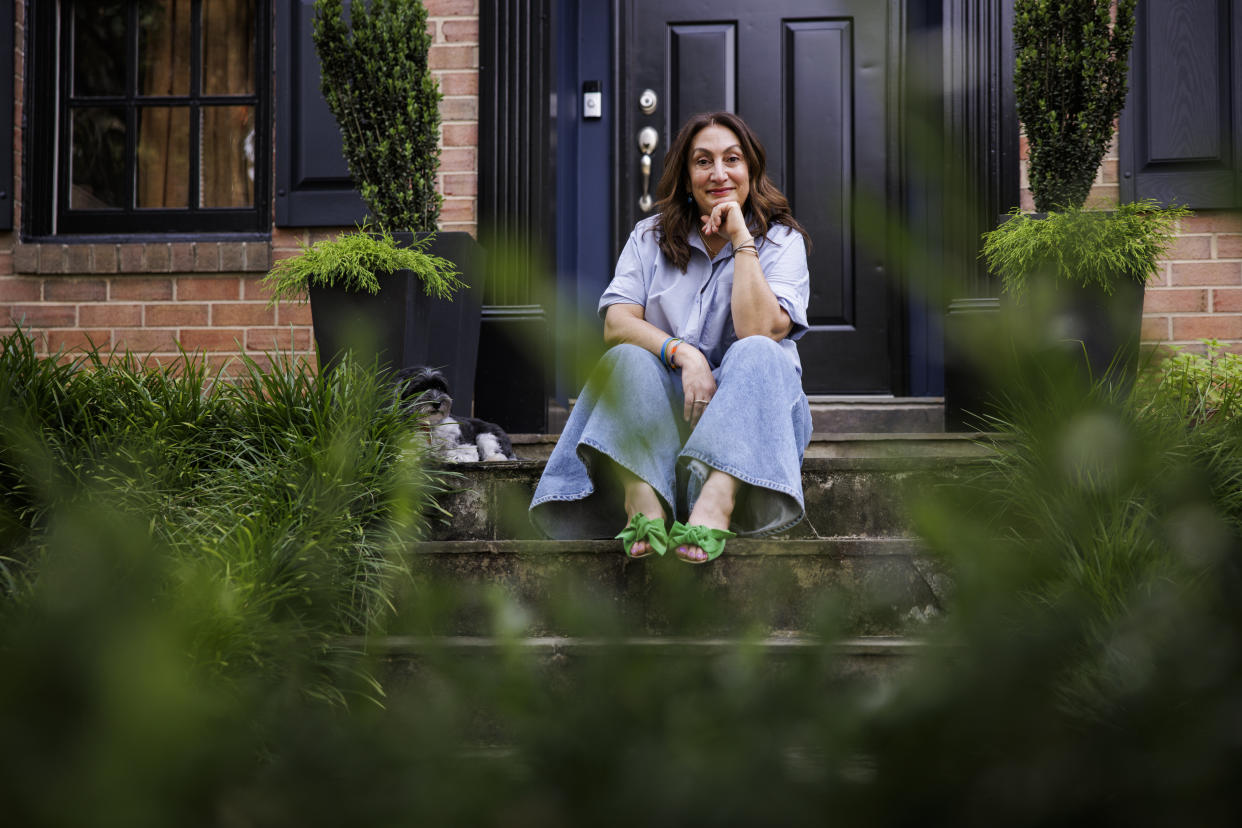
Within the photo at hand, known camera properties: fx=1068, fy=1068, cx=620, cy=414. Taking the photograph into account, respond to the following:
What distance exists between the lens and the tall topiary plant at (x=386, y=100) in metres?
3.09

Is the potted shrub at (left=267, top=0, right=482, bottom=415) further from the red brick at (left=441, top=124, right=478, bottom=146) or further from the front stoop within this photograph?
the front stoop

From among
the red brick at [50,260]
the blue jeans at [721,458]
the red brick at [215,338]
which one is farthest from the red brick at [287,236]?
the blue jeans at [721,458]

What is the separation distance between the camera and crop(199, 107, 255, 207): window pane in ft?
13.2

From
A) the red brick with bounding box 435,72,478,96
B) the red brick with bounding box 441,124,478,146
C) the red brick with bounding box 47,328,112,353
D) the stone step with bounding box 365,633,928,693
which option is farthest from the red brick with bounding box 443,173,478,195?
the stone step with bounding box 365,633,928,693

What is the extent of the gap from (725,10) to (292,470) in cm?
271

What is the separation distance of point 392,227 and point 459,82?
2.67ft

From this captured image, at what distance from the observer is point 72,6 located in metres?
4.06

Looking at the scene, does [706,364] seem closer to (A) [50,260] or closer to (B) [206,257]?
(B) [206,257]

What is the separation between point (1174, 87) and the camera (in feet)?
11.8

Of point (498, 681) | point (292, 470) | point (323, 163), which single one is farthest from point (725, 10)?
point (498, 681)

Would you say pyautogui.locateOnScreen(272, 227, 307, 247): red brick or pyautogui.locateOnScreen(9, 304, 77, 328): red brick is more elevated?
pyautogui.locateOnScreen(272, 227, 307, 247): red brick

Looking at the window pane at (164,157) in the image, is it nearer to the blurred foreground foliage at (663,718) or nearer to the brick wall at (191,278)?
the brick wall at (191,278)

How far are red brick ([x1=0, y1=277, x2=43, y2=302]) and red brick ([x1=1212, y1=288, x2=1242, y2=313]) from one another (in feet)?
13.6

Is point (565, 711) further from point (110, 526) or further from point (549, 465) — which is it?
point (549, 465)
